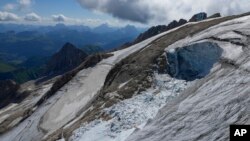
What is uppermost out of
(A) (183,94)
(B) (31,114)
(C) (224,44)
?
(C) (224,44)

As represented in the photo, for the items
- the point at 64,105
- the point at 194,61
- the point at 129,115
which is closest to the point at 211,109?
the point at 129,115

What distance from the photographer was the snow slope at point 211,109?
72.5 ft

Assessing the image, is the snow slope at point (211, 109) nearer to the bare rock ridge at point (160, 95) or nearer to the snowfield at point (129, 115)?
the bare rock ridge at point (160, 95)

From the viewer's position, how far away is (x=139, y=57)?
216ft

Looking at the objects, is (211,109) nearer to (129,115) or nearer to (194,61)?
(129,115)

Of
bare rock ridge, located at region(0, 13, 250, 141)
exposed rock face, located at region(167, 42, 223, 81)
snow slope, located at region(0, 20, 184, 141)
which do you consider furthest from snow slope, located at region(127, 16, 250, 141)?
snow slope, located at region(0, 20, 184, 141)

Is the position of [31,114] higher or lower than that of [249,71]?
lower

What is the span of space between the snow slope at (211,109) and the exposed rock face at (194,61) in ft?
57.2

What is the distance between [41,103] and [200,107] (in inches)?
2463

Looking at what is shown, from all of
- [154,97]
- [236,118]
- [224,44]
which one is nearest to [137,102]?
[154,97]

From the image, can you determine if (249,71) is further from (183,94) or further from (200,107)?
(183,94)

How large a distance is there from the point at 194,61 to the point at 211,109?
1231 inches

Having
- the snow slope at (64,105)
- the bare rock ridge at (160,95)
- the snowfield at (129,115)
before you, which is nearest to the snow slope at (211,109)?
the bare rock ridge at (160,95)

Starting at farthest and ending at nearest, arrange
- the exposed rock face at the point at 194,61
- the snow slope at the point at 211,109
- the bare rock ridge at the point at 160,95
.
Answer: the exposed rock face at the point at 194,61, the bare rock ridge at the point at 160,95, the snow slope at the point at 211,109
